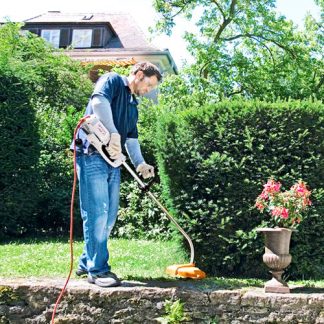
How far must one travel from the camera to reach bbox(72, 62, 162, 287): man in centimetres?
423

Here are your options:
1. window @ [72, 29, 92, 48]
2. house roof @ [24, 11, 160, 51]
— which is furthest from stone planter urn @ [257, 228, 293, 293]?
window @ [72, 29, 92, 48]

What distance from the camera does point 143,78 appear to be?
14.6 feet

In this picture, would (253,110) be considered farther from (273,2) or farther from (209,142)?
(273,2)

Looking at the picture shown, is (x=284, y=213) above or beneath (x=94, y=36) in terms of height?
beneath

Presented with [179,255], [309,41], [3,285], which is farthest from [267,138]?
[309,41]

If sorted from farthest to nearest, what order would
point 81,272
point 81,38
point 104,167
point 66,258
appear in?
point 81,38 < point 66,258 < point 81,272 < point 104,167

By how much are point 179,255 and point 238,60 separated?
943cm

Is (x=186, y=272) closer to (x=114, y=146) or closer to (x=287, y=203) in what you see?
(x=287, y=203)

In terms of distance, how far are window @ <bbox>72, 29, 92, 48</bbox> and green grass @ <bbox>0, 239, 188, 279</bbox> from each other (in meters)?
21.5

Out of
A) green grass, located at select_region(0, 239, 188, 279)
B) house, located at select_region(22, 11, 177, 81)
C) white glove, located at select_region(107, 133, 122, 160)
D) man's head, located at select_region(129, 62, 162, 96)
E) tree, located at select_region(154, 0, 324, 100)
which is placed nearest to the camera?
white glove, located at select_region(107, 133, 122, 160)

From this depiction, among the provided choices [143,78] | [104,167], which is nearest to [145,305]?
[104,167]

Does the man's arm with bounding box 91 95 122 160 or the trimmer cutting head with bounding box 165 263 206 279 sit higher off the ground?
the man's arm with bounding box 91 95 122 160

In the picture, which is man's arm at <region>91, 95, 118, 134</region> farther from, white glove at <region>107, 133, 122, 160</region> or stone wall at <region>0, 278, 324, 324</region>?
stone wall at <region>0, 278, 324, 324</region>

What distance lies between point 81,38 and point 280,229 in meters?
25.5
